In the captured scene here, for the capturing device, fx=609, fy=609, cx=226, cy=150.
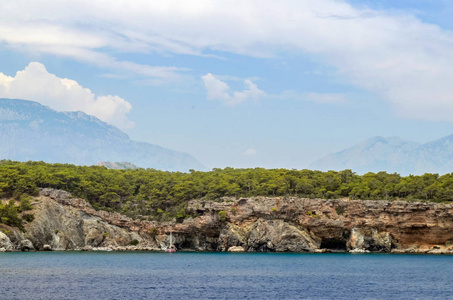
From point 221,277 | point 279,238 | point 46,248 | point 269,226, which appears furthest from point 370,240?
point 46,248

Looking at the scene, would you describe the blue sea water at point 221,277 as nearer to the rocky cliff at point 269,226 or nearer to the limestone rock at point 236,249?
the rocky cliff at point 269,226

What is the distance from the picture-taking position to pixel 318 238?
121m

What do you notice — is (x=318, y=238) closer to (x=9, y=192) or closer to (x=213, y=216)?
(x=213, y=216)

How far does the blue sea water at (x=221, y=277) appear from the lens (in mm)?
58594

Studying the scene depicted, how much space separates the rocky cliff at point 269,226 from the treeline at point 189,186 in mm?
4284

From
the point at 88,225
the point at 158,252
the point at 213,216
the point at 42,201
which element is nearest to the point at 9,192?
the point at 42,201

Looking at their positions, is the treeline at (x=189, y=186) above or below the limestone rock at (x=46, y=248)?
above

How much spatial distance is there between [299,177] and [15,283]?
8323 cm

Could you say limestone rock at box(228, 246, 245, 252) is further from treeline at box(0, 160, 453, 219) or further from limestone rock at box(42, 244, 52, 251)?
limestone rock at box(42, 244, 52, 251)

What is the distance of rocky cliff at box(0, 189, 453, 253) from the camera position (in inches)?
4491

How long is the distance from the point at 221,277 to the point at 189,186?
205 feet

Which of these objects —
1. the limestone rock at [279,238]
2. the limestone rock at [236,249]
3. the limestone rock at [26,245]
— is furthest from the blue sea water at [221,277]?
the limestone rock at [236,249]

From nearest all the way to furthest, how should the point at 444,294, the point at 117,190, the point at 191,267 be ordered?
the point at 444,294, the point at 191,267, the point at 117,190

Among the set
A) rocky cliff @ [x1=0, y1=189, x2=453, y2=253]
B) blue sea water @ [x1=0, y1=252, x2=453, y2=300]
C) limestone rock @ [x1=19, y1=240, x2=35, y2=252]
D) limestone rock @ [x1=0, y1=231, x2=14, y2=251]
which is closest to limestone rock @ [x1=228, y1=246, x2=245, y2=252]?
rocky cliff @ [x1=0, y1=189, x2=453, y2=253]
